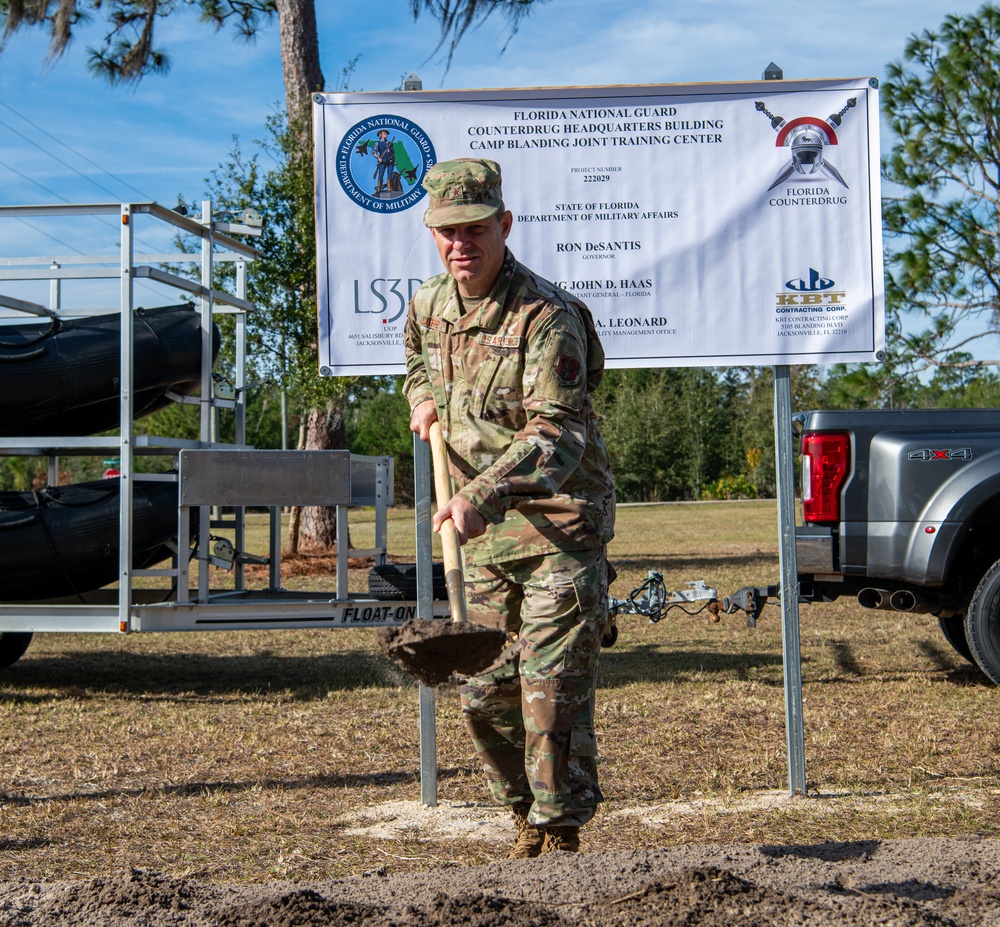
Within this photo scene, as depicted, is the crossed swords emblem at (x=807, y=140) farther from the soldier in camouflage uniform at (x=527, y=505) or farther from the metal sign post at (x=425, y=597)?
the metal sign post at (x=425, y=597)

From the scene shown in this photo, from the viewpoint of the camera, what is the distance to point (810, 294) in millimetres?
4602

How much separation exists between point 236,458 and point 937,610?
4.07 metres

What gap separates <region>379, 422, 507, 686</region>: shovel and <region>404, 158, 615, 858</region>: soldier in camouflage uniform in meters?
0.26

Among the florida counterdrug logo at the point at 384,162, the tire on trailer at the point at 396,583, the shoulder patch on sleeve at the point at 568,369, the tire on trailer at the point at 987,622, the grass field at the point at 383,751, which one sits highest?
the florida counterdrug logo at the point at 384,162

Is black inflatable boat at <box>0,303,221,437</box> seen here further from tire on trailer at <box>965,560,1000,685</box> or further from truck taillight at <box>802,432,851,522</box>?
tire on trailer at <box>965,560,1000,685</box>

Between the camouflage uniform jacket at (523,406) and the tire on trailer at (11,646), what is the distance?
5.74 meters

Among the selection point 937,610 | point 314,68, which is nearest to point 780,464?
point 937,610

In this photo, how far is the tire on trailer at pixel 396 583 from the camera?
6992mm

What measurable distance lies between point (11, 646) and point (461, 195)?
248 inches

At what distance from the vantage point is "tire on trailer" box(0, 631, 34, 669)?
831 cm

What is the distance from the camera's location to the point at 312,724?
6309 millimetres

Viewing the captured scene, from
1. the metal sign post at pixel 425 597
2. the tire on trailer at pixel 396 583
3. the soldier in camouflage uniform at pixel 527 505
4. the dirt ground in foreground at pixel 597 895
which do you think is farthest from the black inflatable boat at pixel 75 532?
the dirt ground in foreground at pixel 597 895

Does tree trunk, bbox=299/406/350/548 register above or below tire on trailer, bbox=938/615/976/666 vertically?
above

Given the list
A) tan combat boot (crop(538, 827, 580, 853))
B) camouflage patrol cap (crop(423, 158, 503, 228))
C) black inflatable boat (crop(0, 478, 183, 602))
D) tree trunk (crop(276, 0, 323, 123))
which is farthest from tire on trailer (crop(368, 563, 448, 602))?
tree trunk (crop(276, 0, 323, 123))
